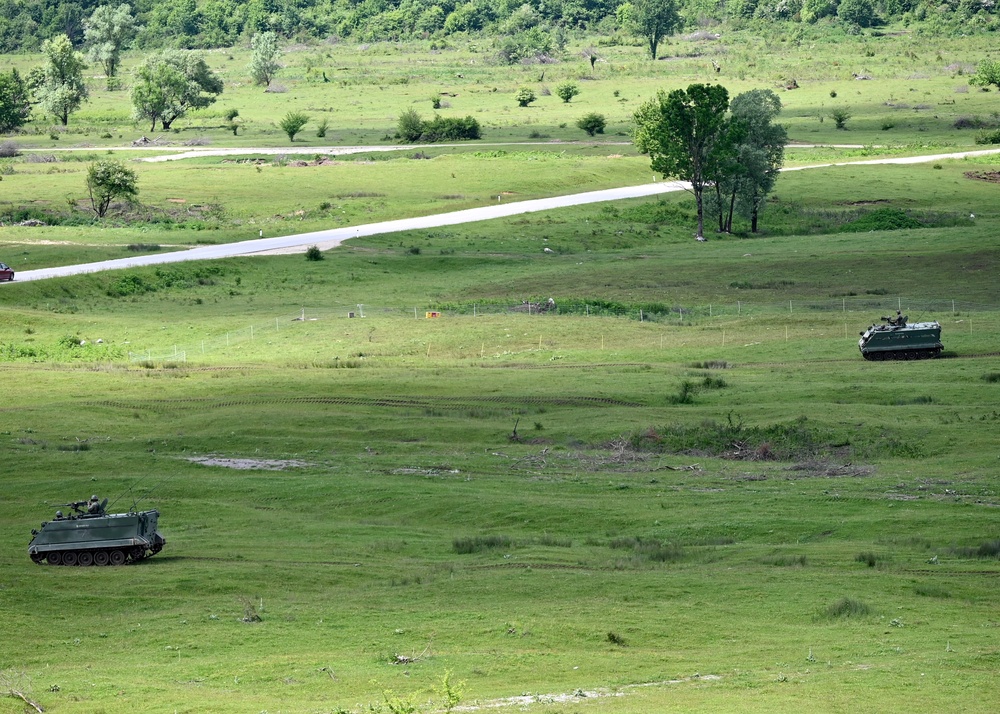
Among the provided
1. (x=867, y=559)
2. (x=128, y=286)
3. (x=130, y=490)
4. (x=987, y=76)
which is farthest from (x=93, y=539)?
(x=987, y=76)

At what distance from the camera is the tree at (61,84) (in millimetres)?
173125

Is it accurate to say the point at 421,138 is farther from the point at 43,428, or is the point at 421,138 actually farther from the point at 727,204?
the point at 43,428

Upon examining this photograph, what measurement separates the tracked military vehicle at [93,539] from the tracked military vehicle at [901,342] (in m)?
33.5

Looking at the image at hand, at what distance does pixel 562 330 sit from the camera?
214ft

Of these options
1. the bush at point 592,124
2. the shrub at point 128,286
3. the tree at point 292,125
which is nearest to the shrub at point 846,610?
the shrub at point 128,286

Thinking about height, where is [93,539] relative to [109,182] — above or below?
below

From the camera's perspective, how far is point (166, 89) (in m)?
162

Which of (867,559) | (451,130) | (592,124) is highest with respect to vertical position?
(592,124)

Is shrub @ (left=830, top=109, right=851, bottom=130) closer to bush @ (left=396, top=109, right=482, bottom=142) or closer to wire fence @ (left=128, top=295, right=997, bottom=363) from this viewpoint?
bush @ (left=396, top=109, right=482, bottom=142)

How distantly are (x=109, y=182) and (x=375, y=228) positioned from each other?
2169 cm

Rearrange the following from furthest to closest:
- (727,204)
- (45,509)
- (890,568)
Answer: (727,204) < (45,509) < (890,568)

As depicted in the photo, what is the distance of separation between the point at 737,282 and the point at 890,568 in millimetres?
49043

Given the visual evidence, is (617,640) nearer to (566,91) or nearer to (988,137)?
(988,137)

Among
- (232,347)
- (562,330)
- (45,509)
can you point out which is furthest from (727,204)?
(45,509)
